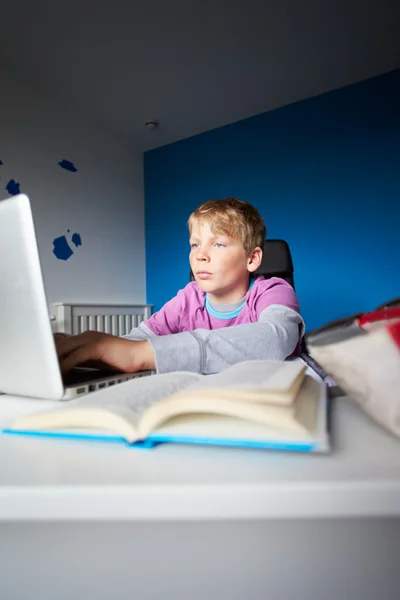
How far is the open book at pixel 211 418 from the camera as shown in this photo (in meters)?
0.27

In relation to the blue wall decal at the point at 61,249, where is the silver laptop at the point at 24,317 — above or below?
below

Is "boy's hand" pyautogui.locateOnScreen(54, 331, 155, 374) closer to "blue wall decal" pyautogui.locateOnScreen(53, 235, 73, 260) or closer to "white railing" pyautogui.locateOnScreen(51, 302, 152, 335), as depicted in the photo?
"white railing" pyautogui.locateOnScreen(51, 302, 152, 335)

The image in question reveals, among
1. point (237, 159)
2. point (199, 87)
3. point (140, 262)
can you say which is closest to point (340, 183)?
point (237, 159)

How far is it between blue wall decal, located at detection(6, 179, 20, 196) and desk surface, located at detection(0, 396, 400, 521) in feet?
7.52

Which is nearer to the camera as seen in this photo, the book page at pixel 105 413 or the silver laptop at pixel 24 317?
the book page at pixel 105 413

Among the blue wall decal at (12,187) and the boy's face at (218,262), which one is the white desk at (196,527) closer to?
the boy's face at (218,262)

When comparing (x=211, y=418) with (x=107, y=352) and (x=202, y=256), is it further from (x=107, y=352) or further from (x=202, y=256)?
(x=202, y=256)

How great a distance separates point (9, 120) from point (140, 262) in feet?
4.61

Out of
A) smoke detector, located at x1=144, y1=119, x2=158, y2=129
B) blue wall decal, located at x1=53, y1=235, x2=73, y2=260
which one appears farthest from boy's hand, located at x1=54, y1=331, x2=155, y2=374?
smoke detector, located at x1=144, y1=119, x2=158, y2=129

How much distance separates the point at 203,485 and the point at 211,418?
0.30 ft

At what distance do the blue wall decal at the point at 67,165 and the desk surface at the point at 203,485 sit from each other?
8.72 feet

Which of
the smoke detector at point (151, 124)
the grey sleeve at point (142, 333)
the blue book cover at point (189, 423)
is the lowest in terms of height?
the blue book cover at point (189, 423)

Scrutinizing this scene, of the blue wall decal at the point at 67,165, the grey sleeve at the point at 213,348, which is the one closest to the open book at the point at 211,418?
the grey sleeve at the point at 213,348

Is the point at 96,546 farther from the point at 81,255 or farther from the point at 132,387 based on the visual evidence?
the point at 81,255
